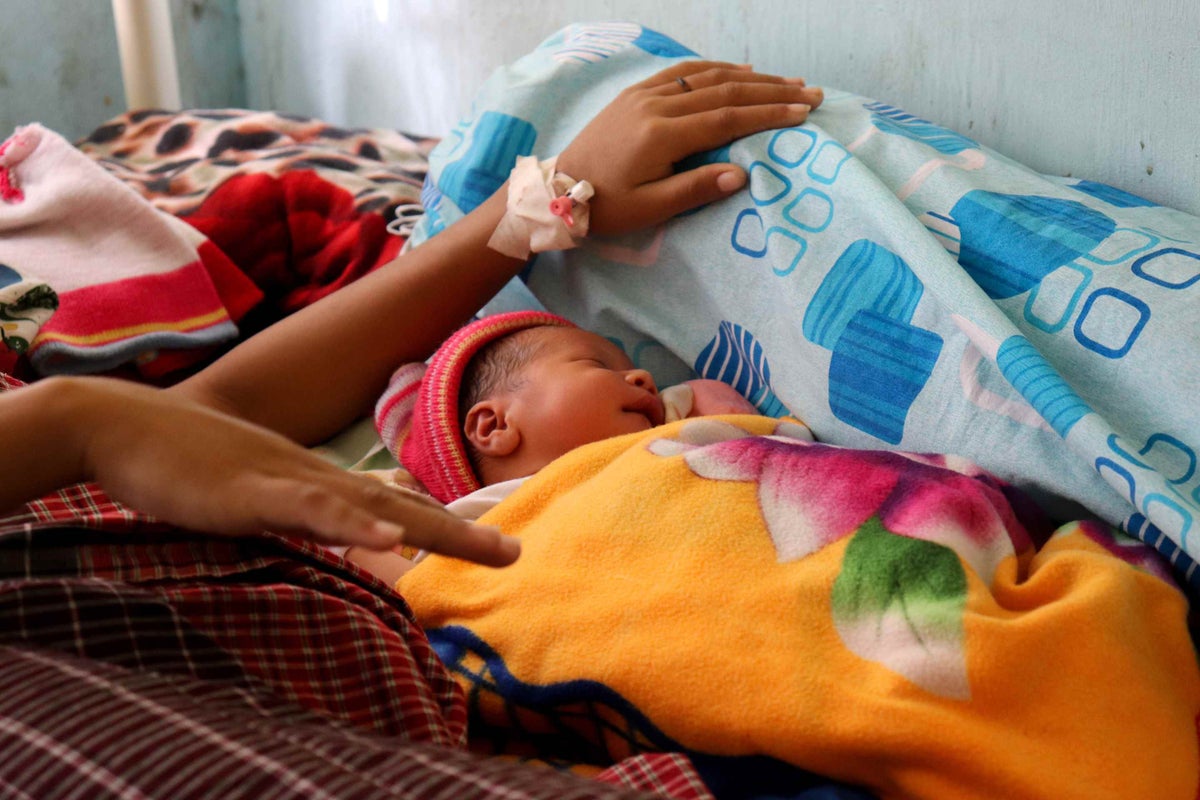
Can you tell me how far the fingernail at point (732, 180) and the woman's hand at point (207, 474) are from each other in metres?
0.56

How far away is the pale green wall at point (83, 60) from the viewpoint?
2.09 meters

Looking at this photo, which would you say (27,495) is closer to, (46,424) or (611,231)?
(46,424)

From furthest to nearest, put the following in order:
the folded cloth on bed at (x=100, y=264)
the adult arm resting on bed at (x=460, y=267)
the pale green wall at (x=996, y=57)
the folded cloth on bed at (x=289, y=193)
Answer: the folded cloth on bed at (x=289, y=193) → the folded cloth on bed at (x=100, y=264) → the adult arm resting on bed at (x=460, y=267) → the pale green wall at (x=996, y=57)

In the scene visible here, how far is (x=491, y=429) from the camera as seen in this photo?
1006mm

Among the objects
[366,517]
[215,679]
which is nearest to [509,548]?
[366,517]

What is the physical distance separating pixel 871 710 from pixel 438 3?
4.99ft

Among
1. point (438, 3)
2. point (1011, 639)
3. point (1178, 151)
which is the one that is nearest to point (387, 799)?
point (1011, 639)

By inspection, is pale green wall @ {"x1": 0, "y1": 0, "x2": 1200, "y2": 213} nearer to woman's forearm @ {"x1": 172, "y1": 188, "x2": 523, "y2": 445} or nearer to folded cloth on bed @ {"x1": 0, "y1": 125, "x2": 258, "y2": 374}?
woman's forearm @ {"x1": 172, "y1": 188, "x2": 523, "y2": 445}

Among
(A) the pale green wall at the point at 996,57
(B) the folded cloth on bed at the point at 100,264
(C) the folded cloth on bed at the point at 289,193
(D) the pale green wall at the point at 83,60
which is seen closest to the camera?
(A) the pale green wall at the point at 996,57

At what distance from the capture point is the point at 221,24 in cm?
226

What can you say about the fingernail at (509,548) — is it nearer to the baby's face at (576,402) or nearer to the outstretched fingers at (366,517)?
the outstretched fingers at (366,517)

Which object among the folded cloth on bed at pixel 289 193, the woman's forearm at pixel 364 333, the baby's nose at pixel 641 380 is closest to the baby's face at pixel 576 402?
the baby's nose at pixel 641 380

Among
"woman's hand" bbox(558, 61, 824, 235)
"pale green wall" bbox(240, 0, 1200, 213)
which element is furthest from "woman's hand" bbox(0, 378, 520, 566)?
"pale green wall" bbox(240, 0, 1200, 213)

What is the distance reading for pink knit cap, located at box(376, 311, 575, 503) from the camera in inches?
39.6
